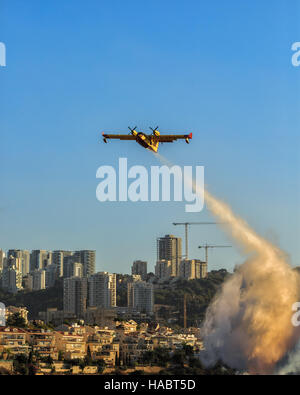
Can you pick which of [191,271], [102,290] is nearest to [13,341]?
[102,290]

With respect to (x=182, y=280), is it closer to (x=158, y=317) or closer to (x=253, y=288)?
(x=158, y=317)

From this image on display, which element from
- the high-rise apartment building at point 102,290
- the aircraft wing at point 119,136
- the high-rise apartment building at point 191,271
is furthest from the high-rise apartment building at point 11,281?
the aircraft wing at point 119,136

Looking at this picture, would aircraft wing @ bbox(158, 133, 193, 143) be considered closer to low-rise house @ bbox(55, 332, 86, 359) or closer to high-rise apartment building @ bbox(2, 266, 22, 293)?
low-rise house @ bbox(55, 332, 86, 359)

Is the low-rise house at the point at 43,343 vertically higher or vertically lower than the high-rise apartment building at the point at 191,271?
A: lower

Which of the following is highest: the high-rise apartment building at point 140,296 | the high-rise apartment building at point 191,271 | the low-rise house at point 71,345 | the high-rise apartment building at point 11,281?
the high-rise apartment building at point 191,271

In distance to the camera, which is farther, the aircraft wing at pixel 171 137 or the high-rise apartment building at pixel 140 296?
the high-rise apartment building at pixel 140 296

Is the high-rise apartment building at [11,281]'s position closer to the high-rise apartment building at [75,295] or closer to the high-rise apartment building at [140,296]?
the high-rise apartment building at [75,295]

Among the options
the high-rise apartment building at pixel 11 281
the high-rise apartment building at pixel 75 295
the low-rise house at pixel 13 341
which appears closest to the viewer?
the low-rise house at pixel 13 341

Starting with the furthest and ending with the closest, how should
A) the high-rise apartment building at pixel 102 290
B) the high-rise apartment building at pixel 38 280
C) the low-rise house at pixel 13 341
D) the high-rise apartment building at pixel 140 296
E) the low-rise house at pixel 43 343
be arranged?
1. the high-rise apartment building at pixel 38 280
2. the high-rise apartment building at pixel 102 290
3. the high-rise apartment building at pixel 140 296
4. the low-rise house at pixel 43 343
5. the low-rise house at pixel 13 341
